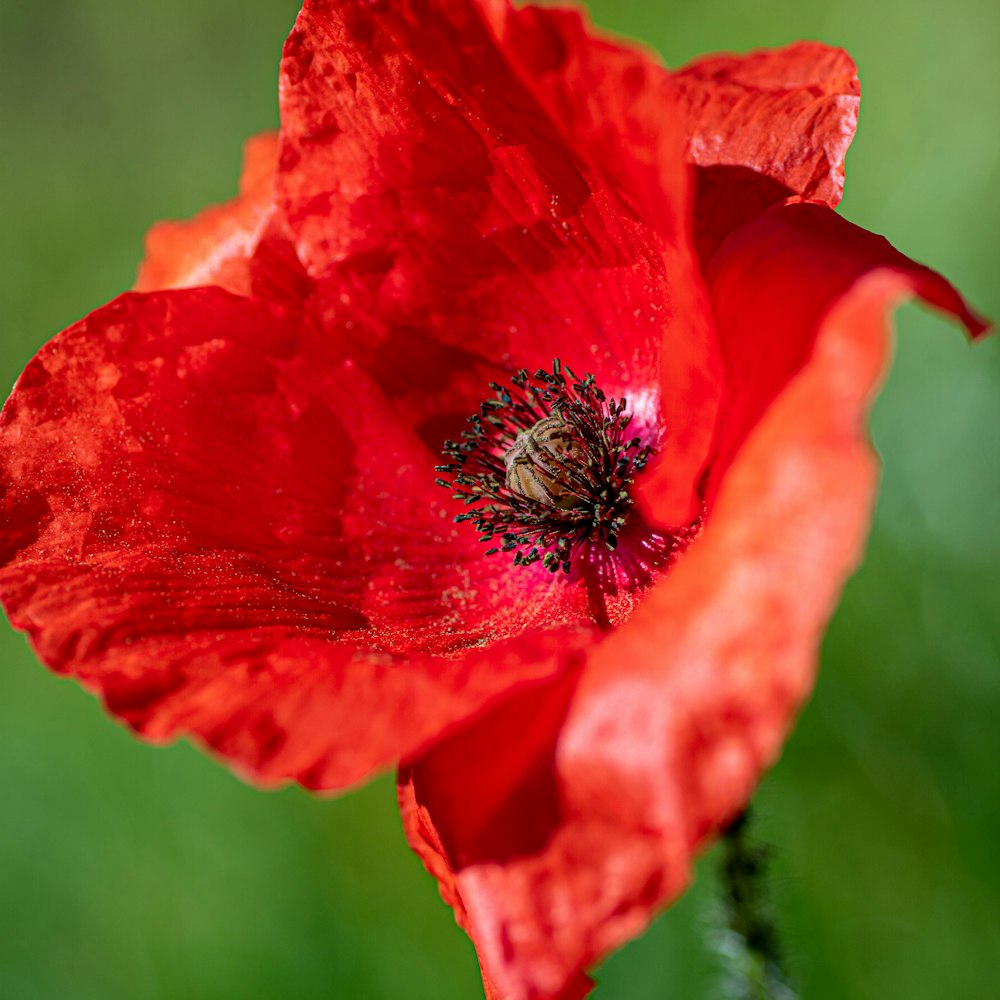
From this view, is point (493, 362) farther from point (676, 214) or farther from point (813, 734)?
point (813, 734)

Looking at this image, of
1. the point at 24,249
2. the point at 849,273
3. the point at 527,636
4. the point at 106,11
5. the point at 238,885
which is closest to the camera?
the point at 849,273

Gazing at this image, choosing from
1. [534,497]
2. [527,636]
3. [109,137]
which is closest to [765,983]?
[527,636]

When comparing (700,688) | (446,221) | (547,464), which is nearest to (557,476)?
(547,464)

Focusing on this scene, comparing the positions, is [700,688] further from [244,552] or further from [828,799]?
[828,799]

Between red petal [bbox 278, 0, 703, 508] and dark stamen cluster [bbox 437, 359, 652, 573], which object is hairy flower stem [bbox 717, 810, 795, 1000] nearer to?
dark stamen cluster [bbox 437, 359, 652, 573]

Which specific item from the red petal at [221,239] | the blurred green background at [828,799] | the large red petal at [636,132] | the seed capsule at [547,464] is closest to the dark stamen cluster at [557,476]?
the seed capsule at [547,464]

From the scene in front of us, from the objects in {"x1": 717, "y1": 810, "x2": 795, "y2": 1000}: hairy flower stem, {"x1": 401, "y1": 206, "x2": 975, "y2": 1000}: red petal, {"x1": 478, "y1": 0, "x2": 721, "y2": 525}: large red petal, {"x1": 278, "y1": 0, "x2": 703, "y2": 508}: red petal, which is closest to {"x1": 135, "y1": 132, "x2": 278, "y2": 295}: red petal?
{"x1": 278, "y1": 0, "x2": 703, "y2": 508}: red petal

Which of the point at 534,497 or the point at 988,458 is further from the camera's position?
the point at 988,458
